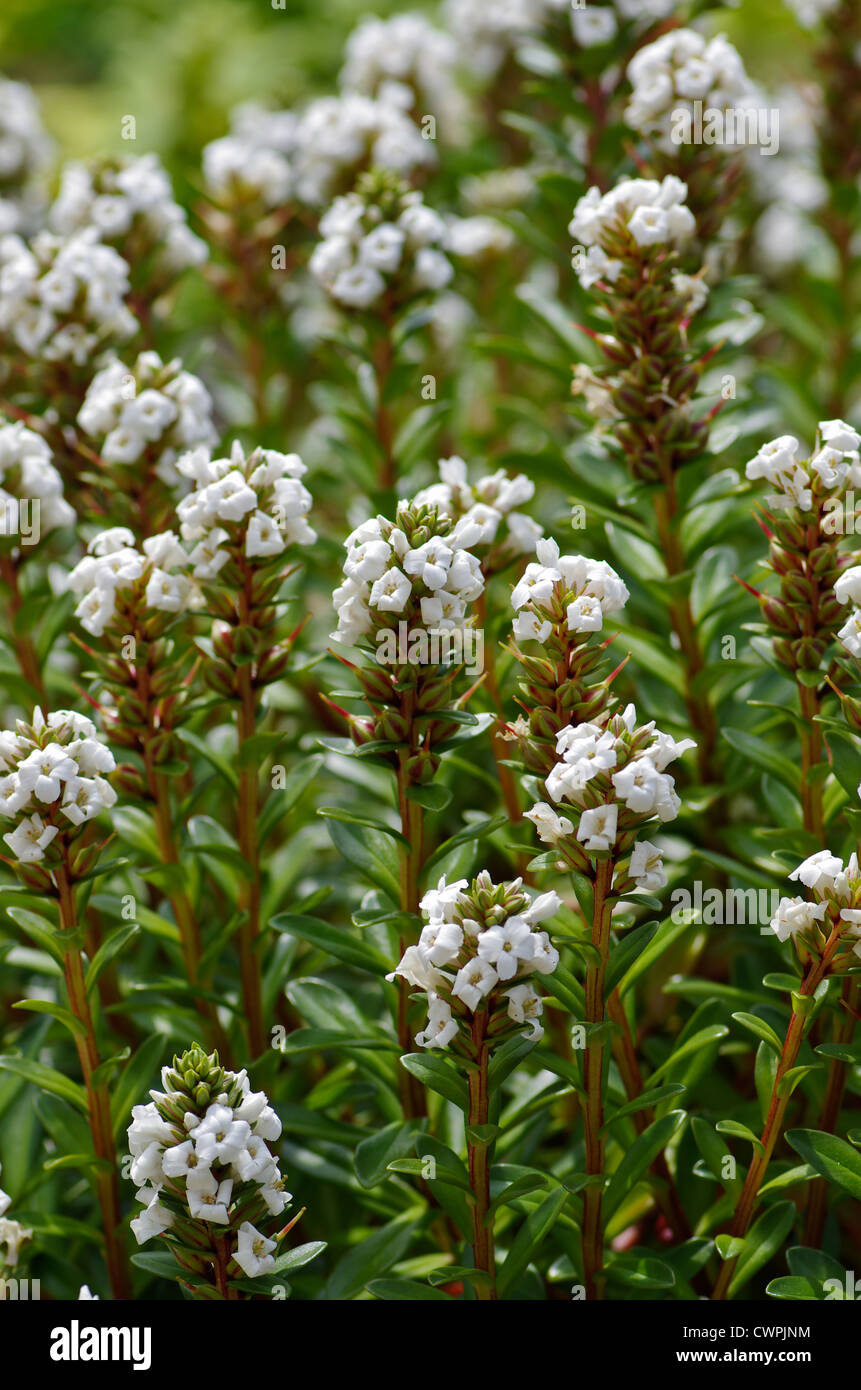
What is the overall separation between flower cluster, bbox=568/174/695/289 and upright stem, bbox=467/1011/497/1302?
1173mm

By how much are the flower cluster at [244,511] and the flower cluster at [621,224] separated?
578mm

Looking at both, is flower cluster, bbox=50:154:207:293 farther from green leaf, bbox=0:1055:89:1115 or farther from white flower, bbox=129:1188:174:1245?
white flower, bbox=129:1188:174:1245

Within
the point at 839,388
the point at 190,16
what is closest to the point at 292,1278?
the point at 839,388

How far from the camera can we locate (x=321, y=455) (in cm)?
343

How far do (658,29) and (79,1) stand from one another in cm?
694

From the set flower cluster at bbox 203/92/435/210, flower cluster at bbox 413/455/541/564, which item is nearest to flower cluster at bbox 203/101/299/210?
flower cluster at bbox 203/92/435/210

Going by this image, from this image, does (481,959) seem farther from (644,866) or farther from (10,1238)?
(10,1238)

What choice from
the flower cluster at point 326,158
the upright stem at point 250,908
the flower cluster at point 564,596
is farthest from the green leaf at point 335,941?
the flower cluster at point 326,158

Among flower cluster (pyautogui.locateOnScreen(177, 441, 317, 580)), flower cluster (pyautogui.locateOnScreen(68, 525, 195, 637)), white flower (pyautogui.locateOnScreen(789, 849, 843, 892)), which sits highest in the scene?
flower cluster (pyautogui.locateOnScreen(177, 441, 317, 580))

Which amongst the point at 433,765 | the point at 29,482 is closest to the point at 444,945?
the point at 433,765

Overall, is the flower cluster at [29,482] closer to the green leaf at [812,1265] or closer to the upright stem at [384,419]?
the upright stem at [384,419]

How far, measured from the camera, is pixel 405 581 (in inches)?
63.4

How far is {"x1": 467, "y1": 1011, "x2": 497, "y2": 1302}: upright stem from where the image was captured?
62.4 inches

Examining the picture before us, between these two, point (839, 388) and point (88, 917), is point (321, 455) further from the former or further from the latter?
point (88, 917)
